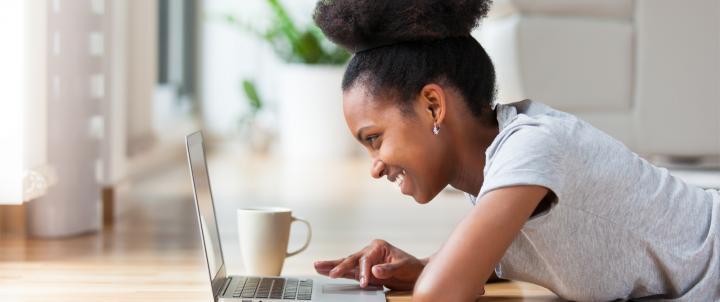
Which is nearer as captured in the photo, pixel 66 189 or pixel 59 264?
pixel 59 264

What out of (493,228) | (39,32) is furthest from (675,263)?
(39,32)

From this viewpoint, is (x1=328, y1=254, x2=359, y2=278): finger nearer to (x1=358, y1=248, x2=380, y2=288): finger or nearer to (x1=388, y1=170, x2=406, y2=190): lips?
(x1=358, y1=248, x2=380, y2=288): finger

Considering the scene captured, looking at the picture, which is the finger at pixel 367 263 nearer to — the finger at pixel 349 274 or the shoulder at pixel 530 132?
the finger at pixel 349 274

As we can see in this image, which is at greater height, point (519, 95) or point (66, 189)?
point (519, 95)

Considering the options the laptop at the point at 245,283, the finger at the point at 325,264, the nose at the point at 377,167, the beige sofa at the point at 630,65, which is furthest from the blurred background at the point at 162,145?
the nose at the point at 377,167

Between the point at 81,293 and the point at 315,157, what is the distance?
348cm

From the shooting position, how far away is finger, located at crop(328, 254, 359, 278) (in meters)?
Answer: 1.30

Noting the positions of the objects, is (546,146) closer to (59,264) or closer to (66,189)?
(59,264)

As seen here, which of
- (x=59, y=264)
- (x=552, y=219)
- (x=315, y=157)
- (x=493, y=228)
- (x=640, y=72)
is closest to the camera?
(x=493, y=228)

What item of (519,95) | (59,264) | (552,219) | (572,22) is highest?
(572,22)

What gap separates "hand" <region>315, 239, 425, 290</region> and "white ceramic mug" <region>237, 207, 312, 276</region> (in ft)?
0.39

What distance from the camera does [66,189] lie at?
2.06 metres

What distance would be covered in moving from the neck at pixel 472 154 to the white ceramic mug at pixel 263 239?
11.9 inches

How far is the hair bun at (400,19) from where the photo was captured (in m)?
1.14
